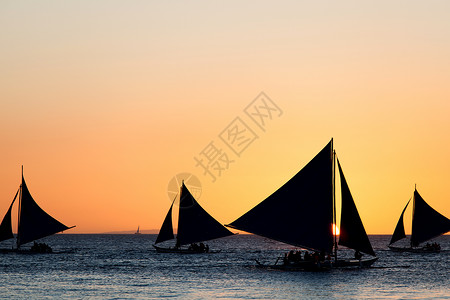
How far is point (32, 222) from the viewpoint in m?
99.6

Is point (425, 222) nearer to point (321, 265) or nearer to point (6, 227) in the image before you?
point (321, 265)

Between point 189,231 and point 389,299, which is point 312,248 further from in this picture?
point 189,231

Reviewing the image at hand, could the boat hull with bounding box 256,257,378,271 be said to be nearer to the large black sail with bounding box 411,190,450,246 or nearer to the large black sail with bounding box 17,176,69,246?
→ the large black sail with bounding box 17,176,69,246

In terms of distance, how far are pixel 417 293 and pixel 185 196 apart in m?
48.0

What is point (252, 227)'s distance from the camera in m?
65.1

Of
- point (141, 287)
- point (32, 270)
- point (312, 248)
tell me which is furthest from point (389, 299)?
point (32, 270)

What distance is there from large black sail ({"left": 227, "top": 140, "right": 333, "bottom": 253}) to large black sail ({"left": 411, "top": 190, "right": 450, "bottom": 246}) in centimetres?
5019

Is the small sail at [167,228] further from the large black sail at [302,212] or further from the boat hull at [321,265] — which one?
the large black sail at [302,212]

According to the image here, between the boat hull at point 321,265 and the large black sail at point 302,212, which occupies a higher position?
the large black sail at point 302,212

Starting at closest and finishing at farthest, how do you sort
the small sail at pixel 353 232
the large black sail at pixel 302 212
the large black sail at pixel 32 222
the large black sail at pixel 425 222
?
the large black sail at pixel 302 212 → the small sail at pixel 353 232 → the large black sail at pixel 32 222 → the large black sail at pixel 425 222

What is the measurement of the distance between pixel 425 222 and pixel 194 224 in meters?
34.8

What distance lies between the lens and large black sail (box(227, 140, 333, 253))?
64250 millimetres

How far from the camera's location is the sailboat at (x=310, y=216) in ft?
211

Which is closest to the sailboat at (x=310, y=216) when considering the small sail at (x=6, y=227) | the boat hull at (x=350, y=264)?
the boat hull at (x=350, y=264)
